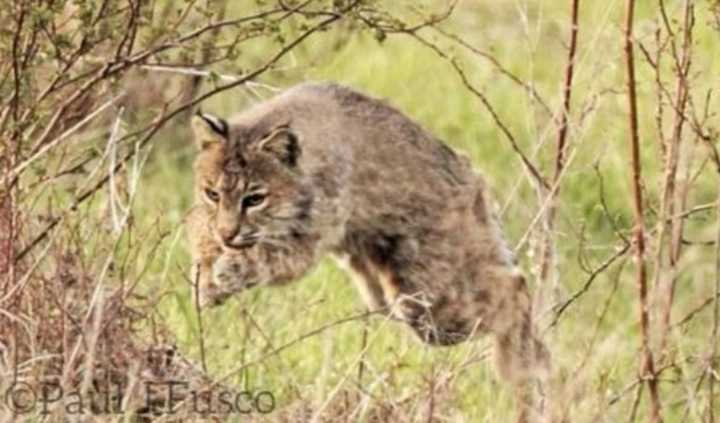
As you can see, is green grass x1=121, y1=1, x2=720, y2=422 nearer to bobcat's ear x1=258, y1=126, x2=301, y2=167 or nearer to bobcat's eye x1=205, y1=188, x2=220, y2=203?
bobcat's eye x1=205, y1=188, x2=220, y2=203

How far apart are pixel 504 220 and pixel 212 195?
3.47 m

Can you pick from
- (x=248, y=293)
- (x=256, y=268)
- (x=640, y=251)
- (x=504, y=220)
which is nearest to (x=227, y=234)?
(x=256, y=268)

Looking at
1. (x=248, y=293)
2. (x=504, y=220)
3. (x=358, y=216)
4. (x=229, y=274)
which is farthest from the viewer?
(x=504, y=220)

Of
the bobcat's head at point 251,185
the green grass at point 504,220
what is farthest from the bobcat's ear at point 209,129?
the green grass at point 504,220

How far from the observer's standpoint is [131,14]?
6.70 metres

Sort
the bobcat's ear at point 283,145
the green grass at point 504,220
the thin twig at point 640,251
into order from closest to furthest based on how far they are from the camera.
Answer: the thin twig at point 640,251
the green grass at point 504,220
the bobcat's ear at point 283,145

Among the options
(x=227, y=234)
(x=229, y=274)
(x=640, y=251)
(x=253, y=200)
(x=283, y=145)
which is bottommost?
(x=640, y=251)

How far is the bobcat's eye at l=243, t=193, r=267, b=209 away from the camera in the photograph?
721cm

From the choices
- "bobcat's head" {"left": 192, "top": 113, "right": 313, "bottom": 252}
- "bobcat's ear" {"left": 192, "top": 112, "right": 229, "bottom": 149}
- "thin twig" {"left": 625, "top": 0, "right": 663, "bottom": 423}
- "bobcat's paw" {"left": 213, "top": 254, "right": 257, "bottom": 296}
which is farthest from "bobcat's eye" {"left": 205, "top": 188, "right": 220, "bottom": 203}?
"thin twig" {"left": 625, "top": 0, "right": 663, "bottom": 423}

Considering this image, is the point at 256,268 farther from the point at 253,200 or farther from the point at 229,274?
the point at 253,200

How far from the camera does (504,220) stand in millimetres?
10578

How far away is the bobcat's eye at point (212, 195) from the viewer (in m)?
7.24

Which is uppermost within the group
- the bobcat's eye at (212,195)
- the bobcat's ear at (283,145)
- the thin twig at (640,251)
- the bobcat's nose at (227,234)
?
the bobcat's ear at (283,145)

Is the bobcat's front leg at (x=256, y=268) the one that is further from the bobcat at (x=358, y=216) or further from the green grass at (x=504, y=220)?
the green grass at (x=504, y=220)
